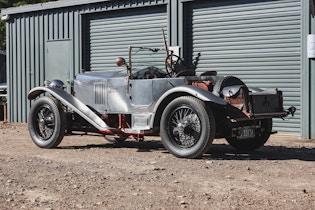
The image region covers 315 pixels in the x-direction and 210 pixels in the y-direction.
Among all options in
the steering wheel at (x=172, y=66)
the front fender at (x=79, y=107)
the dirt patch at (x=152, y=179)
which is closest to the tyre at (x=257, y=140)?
the dirt patch at (x=152, y=179)

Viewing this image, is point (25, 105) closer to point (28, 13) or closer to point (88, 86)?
point (28, 13)

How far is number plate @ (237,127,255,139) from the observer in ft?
24.4

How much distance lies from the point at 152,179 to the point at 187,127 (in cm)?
167

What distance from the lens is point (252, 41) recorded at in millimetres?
11562

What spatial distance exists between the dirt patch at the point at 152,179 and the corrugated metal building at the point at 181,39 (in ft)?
9.10

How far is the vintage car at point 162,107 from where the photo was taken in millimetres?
7238

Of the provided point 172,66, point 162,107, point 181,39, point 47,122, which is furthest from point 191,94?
point 181,39

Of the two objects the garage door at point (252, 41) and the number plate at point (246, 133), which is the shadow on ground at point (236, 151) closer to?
the number plate at point (246, 133)

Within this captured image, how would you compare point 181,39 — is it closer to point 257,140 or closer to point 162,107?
point 257,140

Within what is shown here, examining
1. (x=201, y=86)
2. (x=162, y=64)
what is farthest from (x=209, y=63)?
(x=201, y=86)

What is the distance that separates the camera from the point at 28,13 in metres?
15.5

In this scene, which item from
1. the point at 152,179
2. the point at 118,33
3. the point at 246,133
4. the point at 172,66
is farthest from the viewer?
the point at 118,33

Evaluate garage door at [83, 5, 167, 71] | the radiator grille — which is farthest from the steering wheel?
garage door at [83, 5, 167, 71]

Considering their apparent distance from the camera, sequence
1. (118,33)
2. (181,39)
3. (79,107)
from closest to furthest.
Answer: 1. (79,107)
2. (181,39)
3. (118,33)
